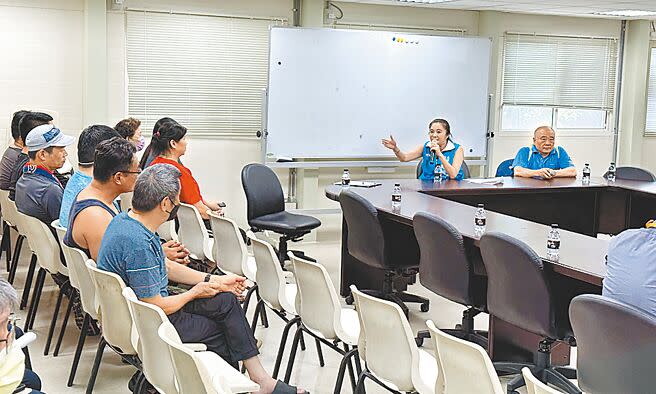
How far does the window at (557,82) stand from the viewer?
376 inches

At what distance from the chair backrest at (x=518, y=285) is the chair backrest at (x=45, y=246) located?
2.43 metres

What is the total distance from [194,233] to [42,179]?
103cm

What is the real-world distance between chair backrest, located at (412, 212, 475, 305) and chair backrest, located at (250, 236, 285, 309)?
955 mm

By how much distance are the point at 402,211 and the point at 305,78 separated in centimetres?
320

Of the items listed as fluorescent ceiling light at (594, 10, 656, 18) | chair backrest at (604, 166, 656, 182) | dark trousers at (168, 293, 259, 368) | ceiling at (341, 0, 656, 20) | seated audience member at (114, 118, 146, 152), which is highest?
fluorescent ceiling light at (594, 10, 656, 18)

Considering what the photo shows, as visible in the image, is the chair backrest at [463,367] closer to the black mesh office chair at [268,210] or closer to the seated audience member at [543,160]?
the black mesh office chair at [268,210]

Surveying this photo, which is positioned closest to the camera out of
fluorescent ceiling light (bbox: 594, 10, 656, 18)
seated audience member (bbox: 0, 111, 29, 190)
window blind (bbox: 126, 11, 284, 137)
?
seated audience member (bbox: 0, 111, 29, 190)

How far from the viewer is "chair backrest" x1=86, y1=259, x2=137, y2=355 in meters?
3.50

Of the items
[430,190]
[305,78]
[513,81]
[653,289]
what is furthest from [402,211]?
[513,81]

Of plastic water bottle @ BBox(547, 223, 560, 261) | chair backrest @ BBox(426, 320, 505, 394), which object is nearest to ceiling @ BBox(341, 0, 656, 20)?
plastic water bottle @ BBox(547, 223, 560, 261)

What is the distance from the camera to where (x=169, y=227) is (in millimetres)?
6051

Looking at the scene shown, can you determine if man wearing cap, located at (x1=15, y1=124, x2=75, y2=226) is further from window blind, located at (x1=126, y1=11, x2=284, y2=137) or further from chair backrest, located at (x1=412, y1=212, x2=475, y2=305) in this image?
window blind, located at (x1=126, y1=11, x2=284, y2=137)

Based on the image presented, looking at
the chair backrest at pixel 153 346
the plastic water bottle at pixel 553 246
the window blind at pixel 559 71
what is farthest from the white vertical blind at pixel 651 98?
the chair backrest at pixel 153 346

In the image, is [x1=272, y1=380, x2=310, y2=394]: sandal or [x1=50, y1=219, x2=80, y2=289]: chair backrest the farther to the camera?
[x1=50, y1=219, x2=80, y2=289]: chair backrest
